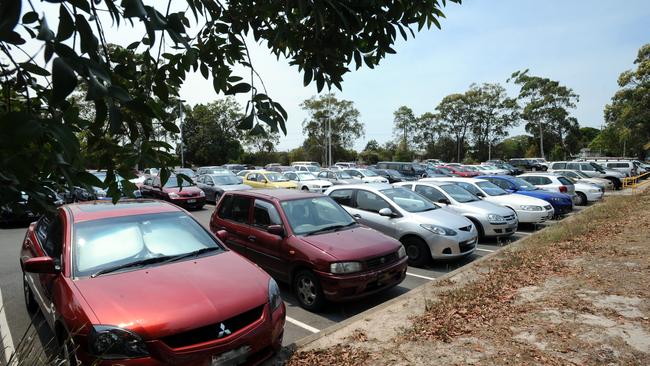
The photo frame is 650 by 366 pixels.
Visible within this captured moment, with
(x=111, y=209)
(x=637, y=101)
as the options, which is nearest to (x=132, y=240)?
(x=111, y=209)

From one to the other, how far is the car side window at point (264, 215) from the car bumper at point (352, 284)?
1.38 meters

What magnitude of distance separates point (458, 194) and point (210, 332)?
930cm

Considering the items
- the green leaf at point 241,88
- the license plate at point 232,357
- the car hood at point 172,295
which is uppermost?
the green leaf at point 241,88

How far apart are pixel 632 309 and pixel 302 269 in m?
4.18

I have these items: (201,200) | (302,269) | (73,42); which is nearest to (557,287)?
(302,269)

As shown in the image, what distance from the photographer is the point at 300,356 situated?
154 inches

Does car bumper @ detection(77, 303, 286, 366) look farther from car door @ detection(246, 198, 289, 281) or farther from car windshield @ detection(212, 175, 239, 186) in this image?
car windshield @ detection(212, 175, 239, 186)

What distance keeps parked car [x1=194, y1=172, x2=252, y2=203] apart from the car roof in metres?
12.9

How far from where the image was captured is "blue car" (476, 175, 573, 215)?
14.2 meters

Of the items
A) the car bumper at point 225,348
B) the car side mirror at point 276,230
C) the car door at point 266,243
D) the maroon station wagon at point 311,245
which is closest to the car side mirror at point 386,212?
the maroon station wagon at point 311,245

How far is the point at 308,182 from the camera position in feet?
72.3

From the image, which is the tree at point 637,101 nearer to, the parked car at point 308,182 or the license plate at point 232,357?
the parked car at point 308,182

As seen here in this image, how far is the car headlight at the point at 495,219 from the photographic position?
10.0 meters

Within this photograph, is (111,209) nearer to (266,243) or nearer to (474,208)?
(266,243)
